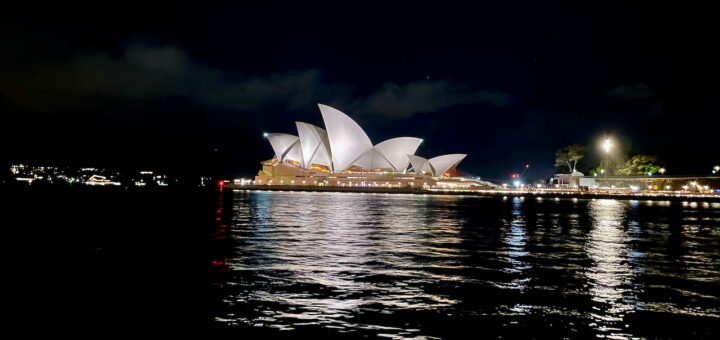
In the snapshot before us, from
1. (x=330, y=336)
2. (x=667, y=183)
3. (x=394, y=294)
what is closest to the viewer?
(x=330, y=336)

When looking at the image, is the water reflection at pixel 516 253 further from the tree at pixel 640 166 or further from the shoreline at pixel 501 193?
the tree at pixel 640 166

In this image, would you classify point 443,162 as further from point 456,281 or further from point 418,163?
point 456,281

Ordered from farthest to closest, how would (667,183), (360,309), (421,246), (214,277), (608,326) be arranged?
(667,183) → (421,246) → (214,277) → (360,309) → (608,326)

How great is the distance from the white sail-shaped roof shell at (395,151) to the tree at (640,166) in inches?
1581

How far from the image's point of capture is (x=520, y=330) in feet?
25.3

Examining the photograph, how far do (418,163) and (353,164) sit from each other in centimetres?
1471

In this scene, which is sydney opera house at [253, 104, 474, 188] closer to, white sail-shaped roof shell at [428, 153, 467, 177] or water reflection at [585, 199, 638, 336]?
white sail-shaped roof shell at [428, 153, 467, 177]

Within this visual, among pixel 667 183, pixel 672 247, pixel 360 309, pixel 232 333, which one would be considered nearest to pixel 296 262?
pixel 360 309

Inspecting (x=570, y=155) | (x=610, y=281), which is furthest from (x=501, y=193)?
(x=610, y=281)

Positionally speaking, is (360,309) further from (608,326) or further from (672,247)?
(672,247)

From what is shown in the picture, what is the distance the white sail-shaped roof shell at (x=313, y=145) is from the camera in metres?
107

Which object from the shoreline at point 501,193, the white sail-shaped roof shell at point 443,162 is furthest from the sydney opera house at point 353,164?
the shoreline at point 501,193

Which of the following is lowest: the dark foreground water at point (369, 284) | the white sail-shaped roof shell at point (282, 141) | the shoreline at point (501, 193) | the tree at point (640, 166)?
the dark foreground water at point (369, 284)

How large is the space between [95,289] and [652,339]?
32.5 ft
